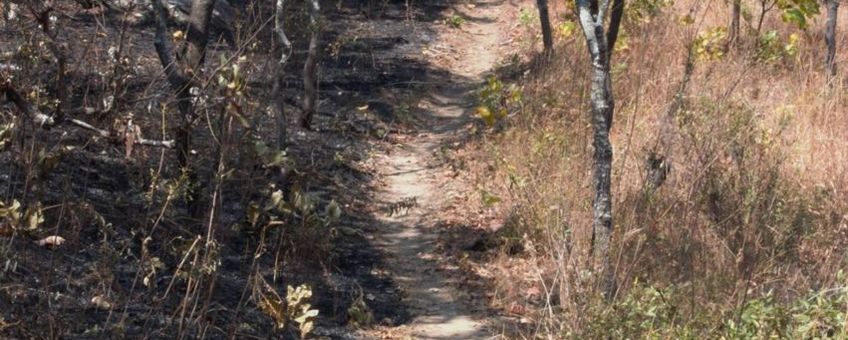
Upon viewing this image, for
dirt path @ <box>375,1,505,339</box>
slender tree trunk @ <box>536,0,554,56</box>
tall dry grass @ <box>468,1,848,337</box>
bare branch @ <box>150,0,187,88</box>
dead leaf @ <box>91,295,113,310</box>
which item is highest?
bare branch @ <box>150,0,187,88</box>

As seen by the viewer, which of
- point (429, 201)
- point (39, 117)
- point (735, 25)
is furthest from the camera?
point (735, 25)

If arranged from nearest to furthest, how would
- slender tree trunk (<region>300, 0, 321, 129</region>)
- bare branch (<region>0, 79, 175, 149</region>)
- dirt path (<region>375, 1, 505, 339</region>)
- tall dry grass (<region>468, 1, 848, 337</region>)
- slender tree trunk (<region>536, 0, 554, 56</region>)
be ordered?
bare branch (<region>0, 79, 175, 149</region>) → tall dry grass (<region>468, 1, 848, 337</region>) → dirt path (<region>375, 1, 505, 339</region>) → slender tree trunk (<region>300, 0, 321, 129</region>) → slender tree trunk (<region>536, 0, 554, 56</region>)

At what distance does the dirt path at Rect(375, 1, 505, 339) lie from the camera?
7445 mm

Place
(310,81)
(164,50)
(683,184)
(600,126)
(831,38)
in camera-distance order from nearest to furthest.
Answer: (600,126) < (164,50) < (683,184) < (831,38) < (310,81)

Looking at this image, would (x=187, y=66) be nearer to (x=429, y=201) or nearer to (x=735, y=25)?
(x=429, y=201)

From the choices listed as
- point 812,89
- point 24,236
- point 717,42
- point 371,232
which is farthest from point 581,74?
point 24,236

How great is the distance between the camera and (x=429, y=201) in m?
10.2

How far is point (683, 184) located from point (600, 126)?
1588 mm

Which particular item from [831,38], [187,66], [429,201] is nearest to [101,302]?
[187,66]

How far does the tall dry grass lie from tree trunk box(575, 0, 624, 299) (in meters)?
0.09

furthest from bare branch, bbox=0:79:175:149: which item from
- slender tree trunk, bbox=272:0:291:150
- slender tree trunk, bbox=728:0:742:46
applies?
slender tree trunk, bbox=728:0:742:46

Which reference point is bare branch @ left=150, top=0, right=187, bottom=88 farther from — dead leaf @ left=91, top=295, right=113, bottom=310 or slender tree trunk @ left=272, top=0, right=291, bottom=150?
slender tree trunk @ left=272, top=0, right=291, bottom=150

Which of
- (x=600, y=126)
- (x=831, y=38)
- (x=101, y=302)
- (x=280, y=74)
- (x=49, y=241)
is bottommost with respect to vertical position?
(x=101, y=302)

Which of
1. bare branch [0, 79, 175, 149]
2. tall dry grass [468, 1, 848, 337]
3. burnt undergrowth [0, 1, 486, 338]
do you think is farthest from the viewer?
tall dry grass [468, 1, 848, 337]
